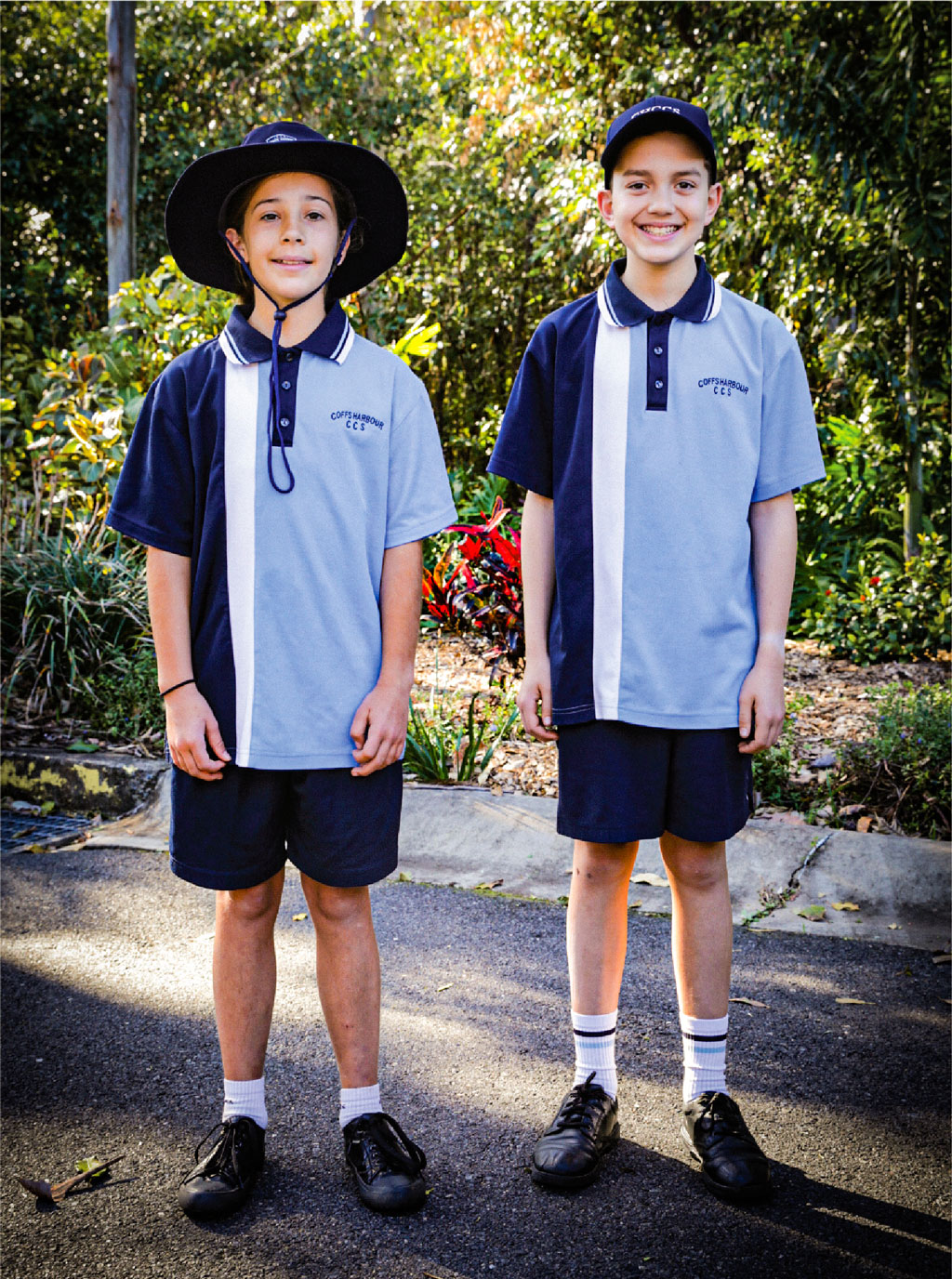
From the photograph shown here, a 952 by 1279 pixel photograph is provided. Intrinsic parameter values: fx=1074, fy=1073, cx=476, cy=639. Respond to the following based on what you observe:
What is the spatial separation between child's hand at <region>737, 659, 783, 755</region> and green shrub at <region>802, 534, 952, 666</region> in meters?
4.45

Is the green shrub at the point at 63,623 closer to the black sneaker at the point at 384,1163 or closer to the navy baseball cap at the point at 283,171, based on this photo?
the navy baseball cap at the point at 283,171

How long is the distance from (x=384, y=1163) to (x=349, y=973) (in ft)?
1.24

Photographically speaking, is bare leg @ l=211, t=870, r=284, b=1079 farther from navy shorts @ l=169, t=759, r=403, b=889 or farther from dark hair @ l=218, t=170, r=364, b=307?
dark hair @ l=218, t=170, r=364, b=307

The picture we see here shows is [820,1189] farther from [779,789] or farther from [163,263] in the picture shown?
[163,263]

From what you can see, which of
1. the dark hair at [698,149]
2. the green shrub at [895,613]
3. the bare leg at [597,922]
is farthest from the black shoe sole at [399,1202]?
the green shrub at [895,613]

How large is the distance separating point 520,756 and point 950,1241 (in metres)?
2.97

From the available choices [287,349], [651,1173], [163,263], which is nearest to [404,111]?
[163,263]

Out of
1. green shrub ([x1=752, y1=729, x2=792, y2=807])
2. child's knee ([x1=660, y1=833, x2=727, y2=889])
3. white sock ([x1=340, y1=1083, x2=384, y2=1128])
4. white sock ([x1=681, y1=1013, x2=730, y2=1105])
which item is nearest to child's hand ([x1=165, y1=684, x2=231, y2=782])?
white sock ([x1=340, y1=1083, x2=384, y2=1128])

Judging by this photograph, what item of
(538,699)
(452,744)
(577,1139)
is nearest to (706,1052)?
(577,1139)

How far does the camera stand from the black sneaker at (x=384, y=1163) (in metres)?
2.12

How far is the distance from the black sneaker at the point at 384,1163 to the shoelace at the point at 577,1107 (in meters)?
0.30

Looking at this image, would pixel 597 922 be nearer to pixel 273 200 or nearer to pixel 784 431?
pixel 784 431

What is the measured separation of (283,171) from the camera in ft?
7.09

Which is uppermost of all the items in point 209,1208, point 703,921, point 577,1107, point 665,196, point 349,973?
point 665,196
